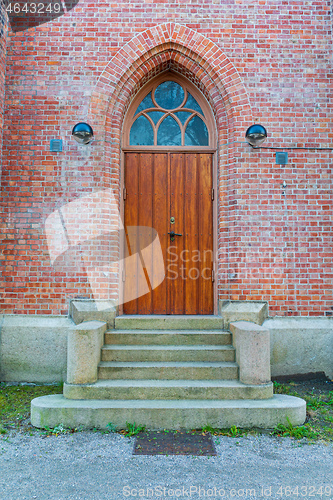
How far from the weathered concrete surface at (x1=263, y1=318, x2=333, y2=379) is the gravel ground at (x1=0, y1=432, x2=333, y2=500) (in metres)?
1.46

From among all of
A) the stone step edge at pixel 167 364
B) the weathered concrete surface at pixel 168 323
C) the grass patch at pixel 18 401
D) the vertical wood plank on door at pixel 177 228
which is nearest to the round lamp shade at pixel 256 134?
the vertical wood plank on door at pixel 177 228

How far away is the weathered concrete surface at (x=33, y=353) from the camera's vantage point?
456 centimetres

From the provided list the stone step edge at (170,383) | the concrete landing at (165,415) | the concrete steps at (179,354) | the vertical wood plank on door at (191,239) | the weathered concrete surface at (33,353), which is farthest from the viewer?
the vertical wood plank on door at (191,239)

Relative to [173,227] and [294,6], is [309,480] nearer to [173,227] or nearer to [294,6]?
[173,227]

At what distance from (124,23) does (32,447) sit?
18.2 feet

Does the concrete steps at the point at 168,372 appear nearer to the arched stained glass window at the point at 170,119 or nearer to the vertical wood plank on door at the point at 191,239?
the vertical wood plank on door at the point at 191,239

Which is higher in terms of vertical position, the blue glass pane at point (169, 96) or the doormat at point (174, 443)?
the blue glass pane at point (169, 96)

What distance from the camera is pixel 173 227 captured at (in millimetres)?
5164

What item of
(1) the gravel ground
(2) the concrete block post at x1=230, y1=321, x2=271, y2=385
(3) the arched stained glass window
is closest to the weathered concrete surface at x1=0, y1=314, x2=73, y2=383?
(1) the gravel ground

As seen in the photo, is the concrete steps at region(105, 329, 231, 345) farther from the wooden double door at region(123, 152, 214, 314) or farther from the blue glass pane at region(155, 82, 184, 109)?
the blue glass pane at region(155, 82, 184, 109)

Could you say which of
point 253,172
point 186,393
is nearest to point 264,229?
point 253,172

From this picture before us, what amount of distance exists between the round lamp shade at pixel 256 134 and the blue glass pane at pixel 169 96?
4.40 feet

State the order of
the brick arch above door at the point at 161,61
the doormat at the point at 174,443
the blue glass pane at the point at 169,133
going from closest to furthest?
the doormat at the point at 174,443, the brick arch above door at the point at 161,61, the blue glass pane at the point at 169,133

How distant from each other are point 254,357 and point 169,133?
3561mm
